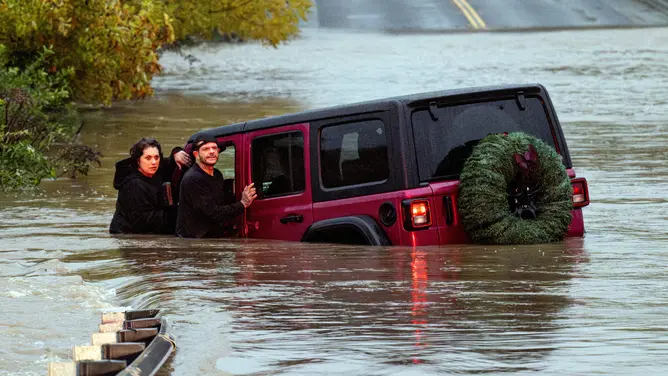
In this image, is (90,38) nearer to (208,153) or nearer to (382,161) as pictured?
(208,153)

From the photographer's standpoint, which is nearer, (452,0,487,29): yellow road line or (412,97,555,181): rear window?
(412,97,555,181): rear window

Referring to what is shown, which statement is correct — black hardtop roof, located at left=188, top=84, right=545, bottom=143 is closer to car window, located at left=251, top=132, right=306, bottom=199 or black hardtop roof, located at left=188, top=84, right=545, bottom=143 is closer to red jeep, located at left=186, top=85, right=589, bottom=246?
red jeep, located at left=186, top=85, right=589, bottom=246

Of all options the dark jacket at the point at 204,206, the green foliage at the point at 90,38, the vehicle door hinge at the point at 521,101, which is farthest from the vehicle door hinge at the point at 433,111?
the green foliage at the point at 90,38

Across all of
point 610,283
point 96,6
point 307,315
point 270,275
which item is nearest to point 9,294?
point 270,275

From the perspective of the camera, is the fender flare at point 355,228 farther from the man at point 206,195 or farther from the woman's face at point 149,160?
the woman's face at point 149,160

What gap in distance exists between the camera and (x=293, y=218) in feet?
36.4

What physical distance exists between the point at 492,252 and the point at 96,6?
44.7 feet

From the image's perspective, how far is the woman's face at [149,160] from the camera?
12.2 m

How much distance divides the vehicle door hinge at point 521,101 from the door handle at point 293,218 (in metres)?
1.88

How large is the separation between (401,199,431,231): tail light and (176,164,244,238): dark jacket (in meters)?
1.63

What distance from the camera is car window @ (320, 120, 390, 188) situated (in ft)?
34.3

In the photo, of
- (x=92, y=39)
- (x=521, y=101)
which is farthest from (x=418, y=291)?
(x=92, y=39)

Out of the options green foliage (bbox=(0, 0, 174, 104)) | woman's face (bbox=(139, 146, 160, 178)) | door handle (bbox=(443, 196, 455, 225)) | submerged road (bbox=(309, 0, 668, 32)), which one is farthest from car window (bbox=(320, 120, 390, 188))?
submerged road (bbox=(309, 0, 668, 32))

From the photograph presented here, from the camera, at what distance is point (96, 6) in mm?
22797
